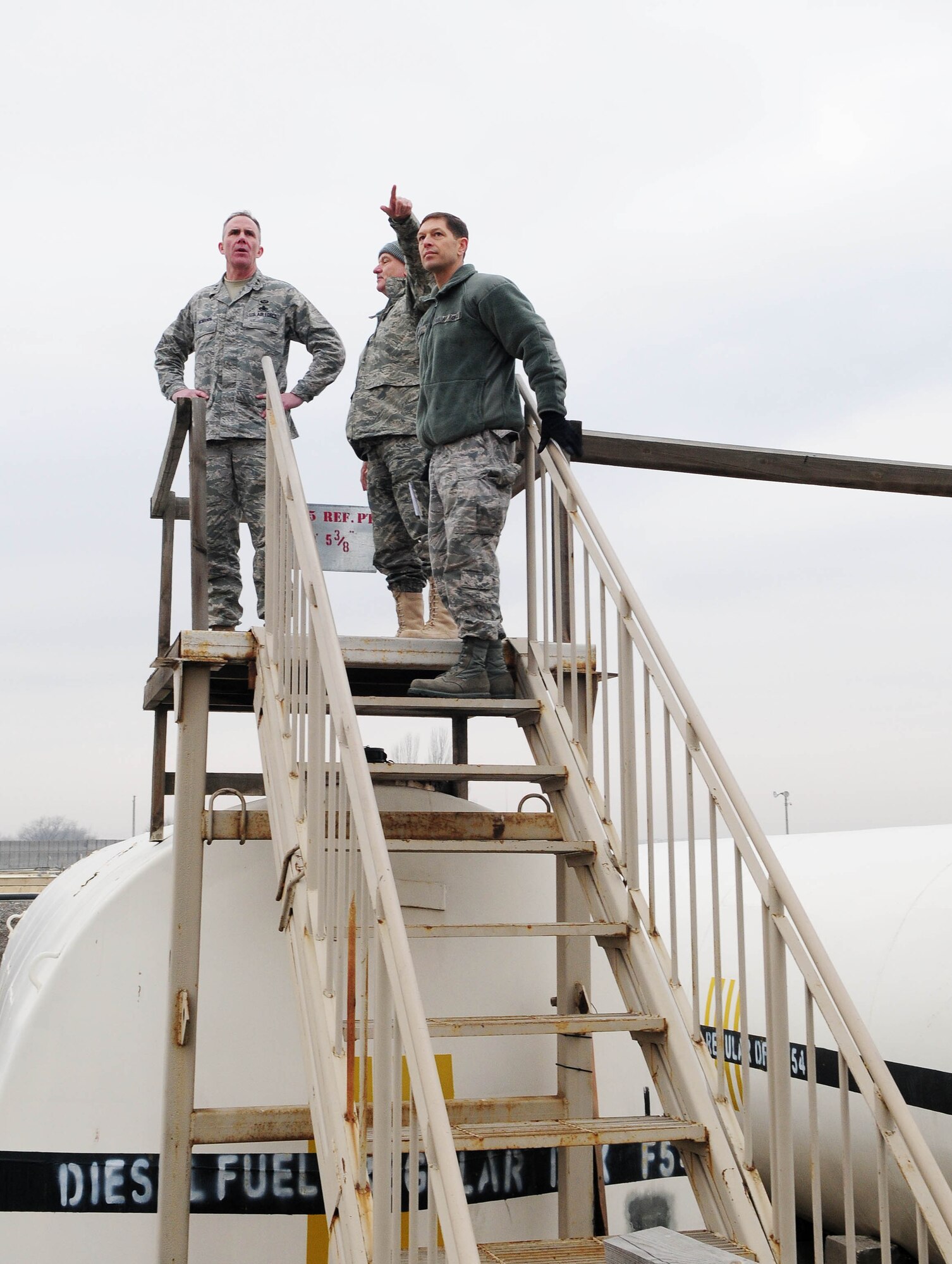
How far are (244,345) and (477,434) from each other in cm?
193

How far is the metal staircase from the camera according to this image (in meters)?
2.93

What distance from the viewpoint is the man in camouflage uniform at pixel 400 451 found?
242 inches

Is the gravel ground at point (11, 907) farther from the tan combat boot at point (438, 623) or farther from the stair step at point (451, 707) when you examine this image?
the stair step at point (451, 707)

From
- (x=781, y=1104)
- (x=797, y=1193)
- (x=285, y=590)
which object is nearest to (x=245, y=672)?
(x=285, y=590)

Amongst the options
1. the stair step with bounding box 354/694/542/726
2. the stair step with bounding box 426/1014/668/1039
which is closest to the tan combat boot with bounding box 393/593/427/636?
the stair step with bounding box 354/694/542/726

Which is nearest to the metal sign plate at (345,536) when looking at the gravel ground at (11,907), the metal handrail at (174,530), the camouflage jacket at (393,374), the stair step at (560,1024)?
the camouflage jacket at (393,374)

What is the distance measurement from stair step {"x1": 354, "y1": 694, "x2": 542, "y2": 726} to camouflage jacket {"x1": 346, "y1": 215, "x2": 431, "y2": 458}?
1907 millimetres

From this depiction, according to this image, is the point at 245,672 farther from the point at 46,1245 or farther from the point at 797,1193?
the point at 797,1193

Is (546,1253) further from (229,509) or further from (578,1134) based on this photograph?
(229,509)

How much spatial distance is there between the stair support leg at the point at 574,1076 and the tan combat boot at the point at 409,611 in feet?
5.11

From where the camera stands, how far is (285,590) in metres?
4.49

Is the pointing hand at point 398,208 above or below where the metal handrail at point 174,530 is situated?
above

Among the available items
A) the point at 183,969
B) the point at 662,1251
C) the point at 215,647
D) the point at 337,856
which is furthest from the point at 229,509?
the point at 662,1251

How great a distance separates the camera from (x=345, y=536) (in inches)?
252
